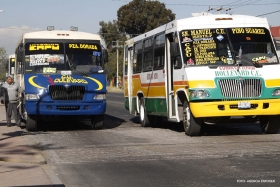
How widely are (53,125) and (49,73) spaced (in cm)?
386

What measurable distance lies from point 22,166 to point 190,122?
5764 millimetres

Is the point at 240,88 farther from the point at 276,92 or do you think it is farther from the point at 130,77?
the point at 130,77

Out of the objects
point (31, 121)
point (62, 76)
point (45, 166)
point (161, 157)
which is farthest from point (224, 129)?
point (45, 166)

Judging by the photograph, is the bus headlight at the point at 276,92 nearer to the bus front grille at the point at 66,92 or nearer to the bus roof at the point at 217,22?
the bus roof at the point at 217,22

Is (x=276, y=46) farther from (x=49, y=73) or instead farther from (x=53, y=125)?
(x=53, y=125)

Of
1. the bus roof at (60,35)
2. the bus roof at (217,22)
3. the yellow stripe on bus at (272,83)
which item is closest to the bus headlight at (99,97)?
the bus roof at (60,35)

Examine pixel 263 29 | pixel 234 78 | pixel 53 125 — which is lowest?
pixel 53 125

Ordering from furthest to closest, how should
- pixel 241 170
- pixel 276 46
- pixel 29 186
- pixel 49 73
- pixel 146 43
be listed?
pixel 146 43, pixel 49 73, pixel 276 46, pixel 241 170, pixel 29 186

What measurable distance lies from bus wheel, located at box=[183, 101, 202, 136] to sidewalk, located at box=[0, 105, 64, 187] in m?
4.07

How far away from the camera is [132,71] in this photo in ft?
70.8

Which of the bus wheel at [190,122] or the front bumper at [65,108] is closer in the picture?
the bus wheel at [190,122]

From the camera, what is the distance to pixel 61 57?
1839 cm

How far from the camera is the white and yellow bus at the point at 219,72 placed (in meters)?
15.0


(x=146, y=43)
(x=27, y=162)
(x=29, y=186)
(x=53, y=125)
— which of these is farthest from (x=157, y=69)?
(x=29, y=186)
